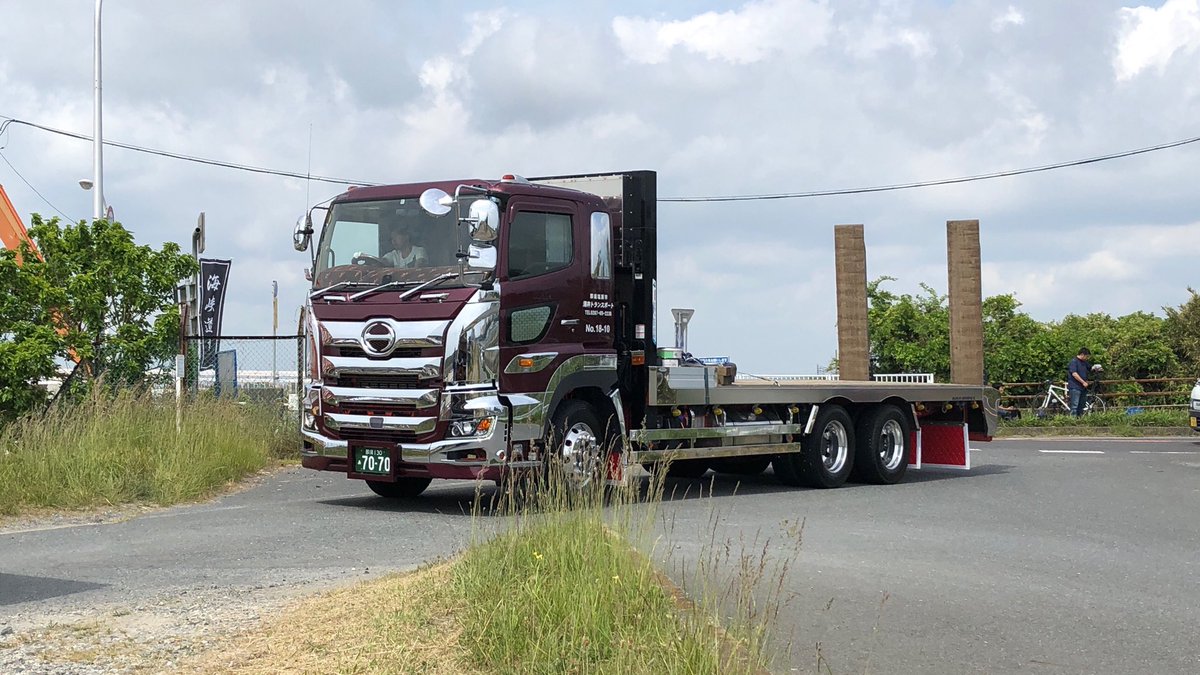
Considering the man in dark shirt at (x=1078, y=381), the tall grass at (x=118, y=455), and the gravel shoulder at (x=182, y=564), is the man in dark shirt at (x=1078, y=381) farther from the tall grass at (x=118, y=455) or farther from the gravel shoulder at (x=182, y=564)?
the tall grass at (x=118, y=455)

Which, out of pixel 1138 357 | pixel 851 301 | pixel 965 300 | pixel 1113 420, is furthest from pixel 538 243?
pixel 1138 357

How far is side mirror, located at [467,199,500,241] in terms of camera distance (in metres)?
11.5

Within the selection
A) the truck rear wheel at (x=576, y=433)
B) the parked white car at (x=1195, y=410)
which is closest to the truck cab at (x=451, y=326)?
the truck rear wheel at (x=576, y=433)

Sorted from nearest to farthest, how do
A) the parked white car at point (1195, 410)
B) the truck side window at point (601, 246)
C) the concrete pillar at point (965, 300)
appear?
1. the truck side window at point (601, 246)
2. the parked white car at point (1195, 410)
3. the concrete pillar at point (965, 300)

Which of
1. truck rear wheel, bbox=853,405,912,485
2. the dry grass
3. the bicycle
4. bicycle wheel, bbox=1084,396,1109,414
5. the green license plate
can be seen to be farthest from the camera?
the bicycle

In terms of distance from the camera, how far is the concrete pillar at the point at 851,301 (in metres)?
27.5

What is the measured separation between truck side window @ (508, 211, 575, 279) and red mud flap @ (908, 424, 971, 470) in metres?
6.88

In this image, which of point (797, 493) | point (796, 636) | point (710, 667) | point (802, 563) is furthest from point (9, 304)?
point (710, 667)

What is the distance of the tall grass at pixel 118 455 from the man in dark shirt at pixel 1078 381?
784 inches

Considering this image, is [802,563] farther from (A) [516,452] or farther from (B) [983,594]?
(A) [516,452]

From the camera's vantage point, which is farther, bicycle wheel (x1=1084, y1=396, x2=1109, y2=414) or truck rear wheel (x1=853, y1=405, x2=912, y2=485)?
bicycle wheel (x1=1084, y1=396, x2=1109, y2=414)

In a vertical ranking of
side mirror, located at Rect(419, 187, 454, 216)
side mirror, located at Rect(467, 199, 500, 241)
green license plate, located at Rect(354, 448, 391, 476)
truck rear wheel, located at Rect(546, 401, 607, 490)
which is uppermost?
side mirror, located at Rect(419, 187, 454, 216)

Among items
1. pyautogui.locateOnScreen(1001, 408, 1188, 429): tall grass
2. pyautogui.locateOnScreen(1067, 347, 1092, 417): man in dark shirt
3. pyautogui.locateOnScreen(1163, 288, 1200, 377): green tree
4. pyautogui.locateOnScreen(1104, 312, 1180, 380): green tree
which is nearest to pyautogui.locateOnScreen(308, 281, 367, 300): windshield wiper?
pyautogui.locateOnScreen(1001, 408, 1188, 429): tall grass

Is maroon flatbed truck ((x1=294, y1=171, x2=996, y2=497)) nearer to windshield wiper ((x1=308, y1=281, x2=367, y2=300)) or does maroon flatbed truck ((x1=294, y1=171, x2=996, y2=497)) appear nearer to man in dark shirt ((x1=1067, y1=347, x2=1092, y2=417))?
windshield wiper ((x1=308, y1=281, x2=367, y2=300))
